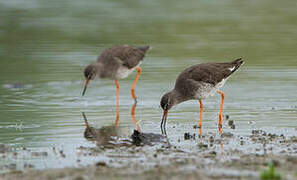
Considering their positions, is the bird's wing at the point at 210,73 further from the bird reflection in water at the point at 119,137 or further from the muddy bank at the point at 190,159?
the bird reflection in water at the point at 119,137

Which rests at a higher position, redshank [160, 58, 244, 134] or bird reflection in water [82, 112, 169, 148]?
redshank [160, 58, 244, 134]

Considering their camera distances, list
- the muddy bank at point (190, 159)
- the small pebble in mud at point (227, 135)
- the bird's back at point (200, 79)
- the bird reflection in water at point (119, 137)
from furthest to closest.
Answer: the bird's back at point (200, 79) → the small pebble in mud at point (227, 135) → the bird reflection in water at point (119, 137) → the muddy bank at point (190, 159)

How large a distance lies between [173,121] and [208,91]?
92cm

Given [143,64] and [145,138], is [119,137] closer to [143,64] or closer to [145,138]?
Answer: [145,138]

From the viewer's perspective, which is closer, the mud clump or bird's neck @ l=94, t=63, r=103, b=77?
the mud clump

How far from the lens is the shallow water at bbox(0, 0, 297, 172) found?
12.1 m

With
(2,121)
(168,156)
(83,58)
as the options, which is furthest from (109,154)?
(83,58)

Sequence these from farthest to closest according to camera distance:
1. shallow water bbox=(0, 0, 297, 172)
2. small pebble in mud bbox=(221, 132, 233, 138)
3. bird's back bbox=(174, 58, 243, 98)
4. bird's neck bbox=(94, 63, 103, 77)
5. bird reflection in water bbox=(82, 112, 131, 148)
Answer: bird's neck bbox=(94, 63, 103, 77), bird's back bbox=(174, 58, 243, 98), shallow water bbox=(0, 0, 297, 172), small pebble in mud bbox=(221, 132, 233, 138), bird reflection in water bbox=(82, 112, 131, 148)

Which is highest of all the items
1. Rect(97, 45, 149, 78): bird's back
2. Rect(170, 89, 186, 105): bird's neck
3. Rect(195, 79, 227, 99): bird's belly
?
Rect(97, 45, 149, 78): bird's back

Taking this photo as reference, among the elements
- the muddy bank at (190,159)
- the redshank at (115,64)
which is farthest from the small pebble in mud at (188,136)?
the redshank at (115,64)

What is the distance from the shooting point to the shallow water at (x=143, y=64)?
1212cm

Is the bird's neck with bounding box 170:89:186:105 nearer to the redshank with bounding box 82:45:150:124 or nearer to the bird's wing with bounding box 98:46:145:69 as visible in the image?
the redshank with bounding box 82:45:150:124

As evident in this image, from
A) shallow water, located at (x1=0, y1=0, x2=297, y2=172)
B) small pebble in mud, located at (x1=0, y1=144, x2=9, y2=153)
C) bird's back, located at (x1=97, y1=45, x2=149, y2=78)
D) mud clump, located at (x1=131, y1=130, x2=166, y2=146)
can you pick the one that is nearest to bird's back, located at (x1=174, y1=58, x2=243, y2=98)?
shallow water, located at (x1=0, y1=0, x2=297, y2=172)

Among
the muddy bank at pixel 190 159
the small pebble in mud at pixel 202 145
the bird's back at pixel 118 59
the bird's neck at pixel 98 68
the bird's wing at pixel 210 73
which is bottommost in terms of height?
the muddy bank at pixel 190 159
